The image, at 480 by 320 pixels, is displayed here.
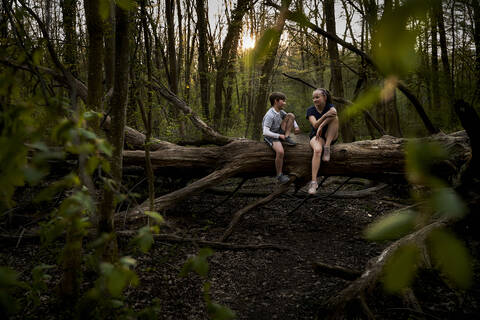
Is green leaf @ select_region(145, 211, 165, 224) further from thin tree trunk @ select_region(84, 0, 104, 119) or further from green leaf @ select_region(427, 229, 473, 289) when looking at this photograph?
thin tree trunk @ select_region(84, 0, 104, 119)

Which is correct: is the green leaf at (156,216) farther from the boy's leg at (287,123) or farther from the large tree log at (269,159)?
the boy's leg at (287,123)

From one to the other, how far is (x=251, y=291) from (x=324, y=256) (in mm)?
1129

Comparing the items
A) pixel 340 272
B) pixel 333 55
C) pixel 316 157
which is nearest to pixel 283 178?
pixel 316 157

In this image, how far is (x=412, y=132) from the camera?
1.64 ft

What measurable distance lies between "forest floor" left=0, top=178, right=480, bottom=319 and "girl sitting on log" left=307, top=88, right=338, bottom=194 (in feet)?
2.46

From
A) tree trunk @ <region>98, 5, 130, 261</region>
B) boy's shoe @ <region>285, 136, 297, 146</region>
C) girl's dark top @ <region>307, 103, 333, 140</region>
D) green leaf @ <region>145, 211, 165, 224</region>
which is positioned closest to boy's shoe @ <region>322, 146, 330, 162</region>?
girl's dark top @ <region>307, 103, 333, 140</region>

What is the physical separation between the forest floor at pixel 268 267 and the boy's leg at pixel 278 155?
2.71 ft

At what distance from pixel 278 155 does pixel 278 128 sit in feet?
2.09

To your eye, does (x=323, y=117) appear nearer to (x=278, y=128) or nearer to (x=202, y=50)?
(x=278, y=128)

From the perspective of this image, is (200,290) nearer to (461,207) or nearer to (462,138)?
(461,207)

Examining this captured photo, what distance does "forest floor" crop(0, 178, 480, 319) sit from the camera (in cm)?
237

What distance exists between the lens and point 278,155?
4.43m

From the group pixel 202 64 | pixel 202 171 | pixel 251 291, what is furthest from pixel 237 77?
pixel 251 291

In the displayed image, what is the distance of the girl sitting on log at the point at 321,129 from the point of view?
14.3 feet
